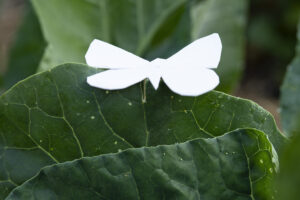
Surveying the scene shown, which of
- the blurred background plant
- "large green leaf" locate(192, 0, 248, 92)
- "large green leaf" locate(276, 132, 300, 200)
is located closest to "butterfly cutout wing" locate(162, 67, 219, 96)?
"large green leaf" locate(276, 132, 300, 200)

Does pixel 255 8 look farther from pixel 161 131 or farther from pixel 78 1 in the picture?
pixel 161 131

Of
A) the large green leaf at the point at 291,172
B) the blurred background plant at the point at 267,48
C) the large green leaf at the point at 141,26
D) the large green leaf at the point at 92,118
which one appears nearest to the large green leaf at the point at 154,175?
the large green leaf at the point at 92,118

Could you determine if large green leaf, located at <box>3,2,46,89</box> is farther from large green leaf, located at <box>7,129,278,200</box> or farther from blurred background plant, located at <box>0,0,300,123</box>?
blurred background plant, located at <box>0,0,300,123</box>

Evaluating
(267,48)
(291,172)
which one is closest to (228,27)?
(291,172)

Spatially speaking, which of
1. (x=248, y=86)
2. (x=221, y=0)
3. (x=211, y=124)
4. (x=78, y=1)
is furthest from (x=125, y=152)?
(x=248, y=86)

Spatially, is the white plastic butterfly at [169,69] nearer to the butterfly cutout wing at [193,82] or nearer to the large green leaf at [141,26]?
the butterfly cutout wing at [193,82]

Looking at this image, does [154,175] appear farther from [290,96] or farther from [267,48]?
[267,48]
